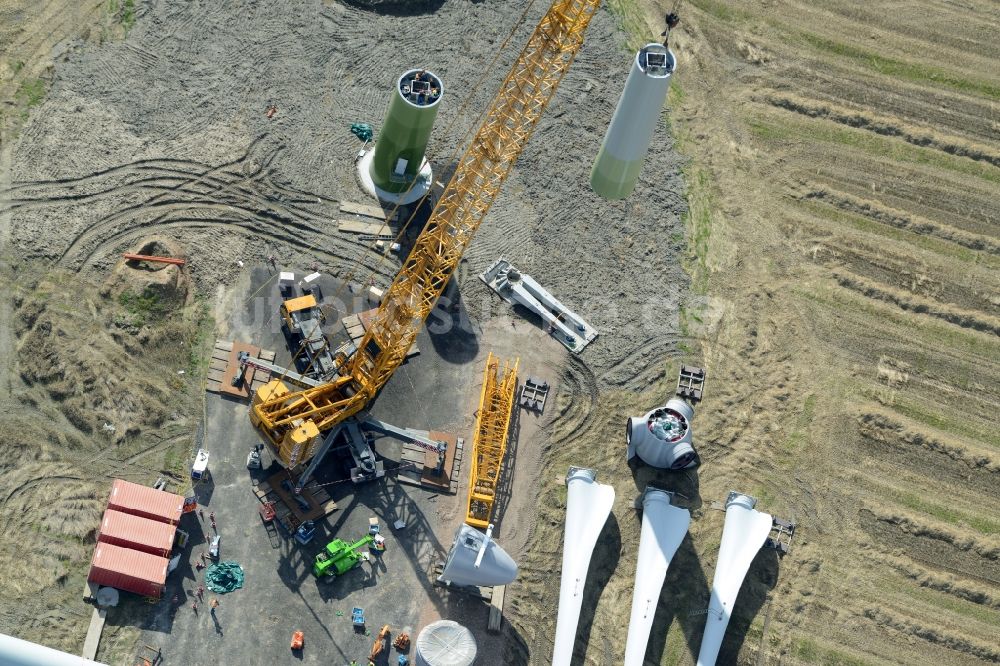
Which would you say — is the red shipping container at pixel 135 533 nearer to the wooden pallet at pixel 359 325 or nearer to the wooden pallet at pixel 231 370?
the wooden pallet at pixel 231 370

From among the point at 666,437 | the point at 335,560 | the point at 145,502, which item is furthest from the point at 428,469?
the point at 145,502

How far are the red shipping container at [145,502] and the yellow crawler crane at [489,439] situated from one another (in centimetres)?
1359

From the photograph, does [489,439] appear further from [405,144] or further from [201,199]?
[201,199]

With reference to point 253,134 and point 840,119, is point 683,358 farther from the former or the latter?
point 253,134

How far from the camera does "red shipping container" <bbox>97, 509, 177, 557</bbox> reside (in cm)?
4484

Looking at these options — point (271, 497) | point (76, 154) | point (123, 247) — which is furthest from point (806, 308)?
point (76, 154)

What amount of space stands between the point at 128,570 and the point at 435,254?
19829mm

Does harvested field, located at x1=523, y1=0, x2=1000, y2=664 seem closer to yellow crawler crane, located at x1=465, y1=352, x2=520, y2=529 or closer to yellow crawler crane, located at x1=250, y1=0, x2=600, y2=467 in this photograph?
yellow crawler crane, located at x1=465, y1=352, x2=520, y2=529

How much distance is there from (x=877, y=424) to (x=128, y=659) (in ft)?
126

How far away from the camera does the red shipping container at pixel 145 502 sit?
45.5m

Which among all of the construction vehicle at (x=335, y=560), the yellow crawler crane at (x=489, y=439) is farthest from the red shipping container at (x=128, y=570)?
the yellow crawler crane at (x=489, y=439)

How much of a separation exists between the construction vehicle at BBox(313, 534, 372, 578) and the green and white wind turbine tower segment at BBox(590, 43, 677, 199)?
71.2ft

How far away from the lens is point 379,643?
45688 millimetres

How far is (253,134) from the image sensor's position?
56719 mm
